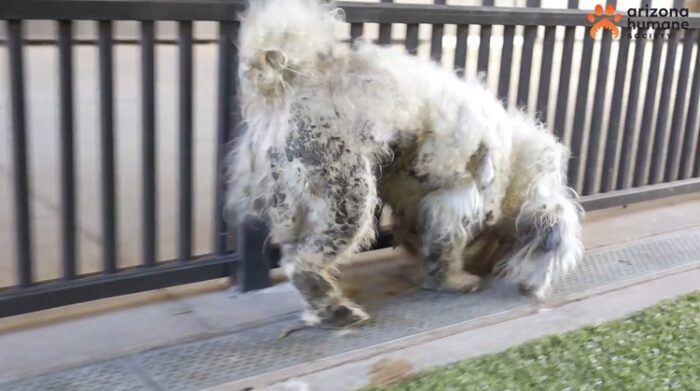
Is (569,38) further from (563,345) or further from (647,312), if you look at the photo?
(563,345)

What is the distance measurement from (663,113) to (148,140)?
3149 mm

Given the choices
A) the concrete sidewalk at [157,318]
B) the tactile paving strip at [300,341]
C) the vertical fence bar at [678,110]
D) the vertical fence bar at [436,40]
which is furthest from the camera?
the vertical fence bar at [678,110]

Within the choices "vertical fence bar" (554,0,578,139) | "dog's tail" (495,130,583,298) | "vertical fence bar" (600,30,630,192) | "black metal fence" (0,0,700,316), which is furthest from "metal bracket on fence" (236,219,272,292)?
"vertical fence bar" (600,30,630,192)

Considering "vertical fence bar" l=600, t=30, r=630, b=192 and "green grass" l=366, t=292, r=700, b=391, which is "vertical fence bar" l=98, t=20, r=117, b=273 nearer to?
"green grass" l=366, t=292, r=700, b=391

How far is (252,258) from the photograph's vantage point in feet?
11.5

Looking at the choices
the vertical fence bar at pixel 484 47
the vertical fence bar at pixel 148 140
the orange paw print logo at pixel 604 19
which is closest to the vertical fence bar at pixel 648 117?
the orange paw print logo at pixel 604 19

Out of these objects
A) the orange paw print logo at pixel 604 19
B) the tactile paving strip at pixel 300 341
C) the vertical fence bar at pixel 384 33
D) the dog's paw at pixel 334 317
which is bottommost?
the tactile paving strip at pixel 300 341

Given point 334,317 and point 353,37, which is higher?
point 353,37

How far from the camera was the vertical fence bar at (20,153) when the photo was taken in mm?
2822

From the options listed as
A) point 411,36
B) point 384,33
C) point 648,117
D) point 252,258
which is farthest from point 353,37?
point 648,117

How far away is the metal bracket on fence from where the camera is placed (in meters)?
3.47

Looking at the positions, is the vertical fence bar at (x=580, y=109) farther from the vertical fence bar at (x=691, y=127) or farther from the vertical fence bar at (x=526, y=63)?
the vertical fence bar at (x=691, y=127)

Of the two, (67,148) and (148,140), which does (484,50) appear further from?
(67,148)

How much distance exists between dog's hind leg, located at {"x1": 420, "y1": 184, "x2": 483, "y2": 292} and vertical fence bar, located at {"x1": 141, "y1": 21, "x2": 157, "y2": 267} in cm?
109
